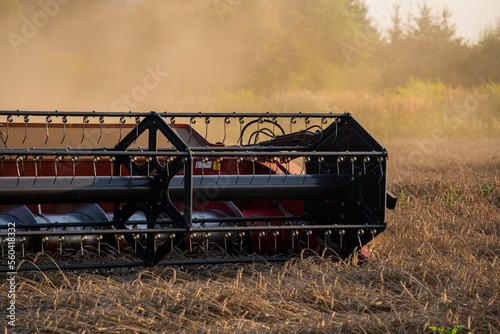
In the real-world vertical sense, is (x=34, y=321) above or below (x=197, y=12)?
below

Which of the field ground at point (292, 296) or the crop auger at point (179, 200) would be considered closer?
the field ground at point (292, 296)

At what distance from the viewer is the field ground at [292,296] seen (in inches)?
114

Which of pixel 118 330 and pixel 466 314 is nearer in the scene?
pixel 118 330

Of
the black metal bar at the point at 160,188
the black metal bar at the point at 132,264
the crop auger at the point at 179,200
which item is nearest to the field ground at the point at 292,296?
the black metal bar at the point at 132,264

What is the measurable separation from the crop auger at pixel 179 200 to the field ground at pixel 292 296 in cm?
19

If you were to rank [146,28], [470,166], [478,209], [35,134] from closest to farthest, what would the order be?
[35,134], [478,209], [470,166], [146,28]

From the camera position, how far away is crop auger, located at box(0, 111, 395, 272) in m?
3.68

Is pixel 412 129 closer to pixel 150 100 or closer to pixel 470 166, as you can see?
pixel 470 166

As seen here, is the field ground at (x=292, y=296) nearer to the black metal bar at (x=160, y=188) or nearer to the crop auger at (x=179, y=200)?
the crop auger at (x=179, y=200)

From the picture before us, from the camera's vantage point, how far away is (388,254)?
174 inches

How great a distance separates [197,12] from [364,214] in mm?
24949

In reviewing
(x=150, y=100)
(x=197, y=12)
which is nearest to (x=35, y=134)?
(x=150, y=100)

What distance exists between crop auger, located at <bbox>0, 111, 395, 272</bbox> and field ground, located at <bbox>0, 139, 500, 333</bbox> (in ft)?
0.63

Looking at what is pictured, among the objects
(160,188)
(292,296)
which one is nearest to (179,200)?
(160,188)
